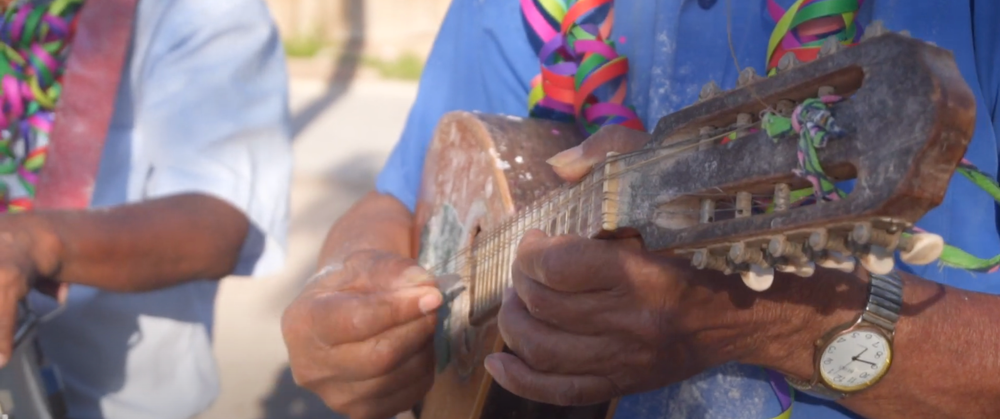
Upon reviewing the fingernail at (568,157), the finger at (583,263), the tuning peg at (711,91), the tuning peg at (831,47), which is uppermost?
the tuning peg at (831,47)

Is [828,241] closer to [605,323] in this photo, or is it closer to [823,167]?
[823,167]

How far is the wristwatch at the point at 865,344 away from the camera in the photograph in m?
0.97

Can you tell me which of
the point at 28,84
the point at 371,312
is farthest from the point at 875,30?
the point at 28,84

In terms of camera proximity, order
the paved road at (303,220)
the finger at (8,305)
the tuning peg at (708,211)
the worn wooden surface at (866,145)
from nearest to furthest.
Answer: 1. the worn wooden surface at (866,145)
2. the tuning peg at (708,211)
3. the finger at (8,305)
4. the paved road at (303,220)

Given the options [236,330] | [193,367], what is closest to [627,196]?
[193,367]

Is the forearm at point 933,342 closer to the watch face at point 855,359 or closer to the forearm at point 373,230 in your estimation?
the watch face at point 855,359

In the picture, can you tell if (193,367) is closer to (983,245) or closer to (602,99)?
(602,99)

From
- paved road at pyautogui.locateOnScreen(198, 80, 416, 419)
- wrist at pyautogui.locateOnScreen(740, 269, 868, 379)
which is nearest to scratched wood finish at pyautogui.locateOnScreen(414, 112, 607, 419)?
wrist at pyautogui.locateOnScreen(740, 269, 868, 379)

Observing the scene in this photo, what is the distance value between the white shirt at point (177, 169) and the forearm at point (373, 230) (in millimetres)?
213

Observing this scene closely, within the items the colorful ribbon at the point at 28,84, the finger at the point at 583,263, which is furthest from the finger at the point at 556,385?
the colorful ribbon at the point at 28,84

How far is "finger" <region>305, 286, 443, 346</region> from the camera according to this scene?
1.38m

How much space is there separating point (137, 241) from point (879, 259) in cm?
152

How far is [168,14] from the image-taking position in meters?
1.88

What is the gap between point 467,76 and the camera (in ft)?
5.92
